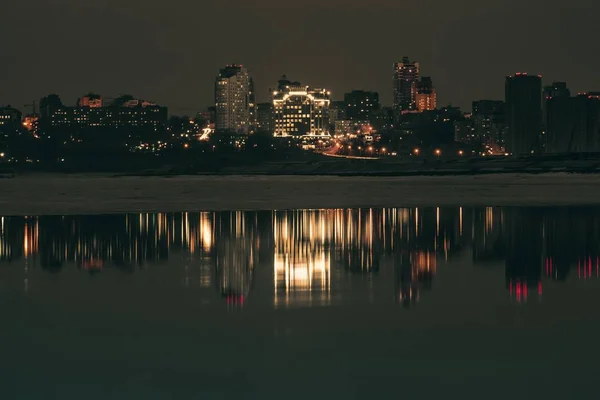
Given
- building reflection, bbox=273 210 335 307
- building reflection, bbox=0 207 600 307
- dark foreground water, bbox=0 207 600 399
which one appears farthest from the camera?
building reflection, bbox=0 207 600 307

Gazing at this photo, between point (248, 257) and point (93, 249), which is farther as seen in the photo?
point (93, 249)

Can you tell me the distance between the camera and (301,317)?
17.3 meters

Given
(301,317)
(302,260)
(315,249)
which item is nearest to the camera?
(301,317)

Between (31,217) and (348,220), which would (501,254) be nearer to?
(348,220)

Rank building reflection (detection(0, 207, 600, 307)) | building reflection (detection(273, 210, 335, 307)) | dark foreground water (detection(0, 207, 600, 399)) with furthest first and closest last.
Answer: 1. building reflection (detection(0, 207, 600, 307))
2. building reflection (detection(273, 210, 335, 307))
3. dark foreground water (detection(0, 207, 600, 399))

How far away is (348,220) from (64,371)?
30.1 m

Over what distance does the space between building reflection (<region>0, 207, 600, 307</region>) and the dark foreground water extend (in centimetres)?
9

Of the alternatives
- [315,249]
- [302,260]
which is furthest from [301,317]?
[315,249]

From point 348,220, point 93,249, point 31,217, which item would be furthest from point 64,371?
point 31,217

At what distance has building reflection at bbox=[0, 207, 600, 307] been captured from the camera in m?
21.6

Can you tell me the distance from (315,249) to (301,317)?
12.3 m

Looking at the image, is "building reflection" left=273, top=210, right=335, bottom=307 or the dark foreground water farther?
"building reflection" left=273, top=210, right=335, bottom=307

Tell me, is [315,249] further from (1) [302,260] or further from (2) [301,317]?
(2) [301,317]

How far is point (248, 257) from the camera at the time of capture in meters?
27.5
